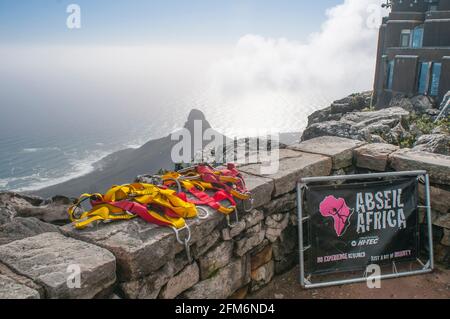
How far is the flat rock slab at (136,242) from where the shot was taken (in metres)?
3.02

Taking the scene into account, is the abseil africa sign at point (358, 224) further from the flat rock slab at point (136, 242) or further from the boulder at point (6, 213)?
the boulder at point (6, 213)

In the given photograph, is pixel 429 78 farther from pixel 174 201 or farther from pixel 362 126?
pixel 174 201

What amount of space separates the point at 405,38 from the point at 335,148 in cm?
3223

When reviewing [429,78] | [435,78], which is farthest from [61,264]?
[429,78]

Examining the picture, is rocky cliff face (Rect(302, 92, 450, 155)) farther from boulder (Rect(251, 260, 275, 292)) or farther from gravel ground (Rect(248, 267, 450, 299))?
boulder (Rect(251, 260, 275, 292))

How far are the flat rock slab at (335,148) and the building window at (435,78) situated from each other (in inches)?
995

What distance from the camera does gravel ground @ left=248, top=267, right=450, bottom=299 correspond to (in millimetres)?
4422

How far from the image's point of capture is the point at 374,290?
4.48 meters

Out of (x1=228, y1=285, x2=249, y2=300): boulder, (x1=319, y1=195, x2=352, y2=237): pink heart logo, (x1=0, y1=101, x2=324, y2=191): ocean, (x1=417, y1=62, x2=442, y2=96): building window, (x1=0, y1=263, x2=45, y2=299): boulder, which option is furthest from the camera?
(x1=0, y1=101, x2=324, y2=191): ocean

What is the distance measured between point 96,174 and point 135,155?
41.8ft

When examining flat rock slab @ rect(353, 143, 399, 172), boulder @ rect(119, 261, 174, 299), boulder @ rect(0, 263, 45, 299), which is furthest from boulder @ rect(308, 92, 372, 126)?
boulder @ rect(0, 263, 45, 299)

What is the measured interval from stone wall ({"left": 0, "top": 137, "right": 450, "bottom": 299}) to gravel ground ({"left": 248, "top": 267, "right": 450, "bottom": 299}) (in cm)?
16
